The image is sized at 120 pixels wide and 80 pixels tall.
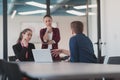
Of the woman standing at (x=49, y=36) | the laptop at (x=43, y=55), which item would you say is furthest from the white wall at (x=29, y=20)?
the laptop at (x=43, y=55)

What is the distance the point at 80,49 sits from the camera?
3.41 meters

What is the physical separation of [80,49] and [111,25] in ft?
11.7

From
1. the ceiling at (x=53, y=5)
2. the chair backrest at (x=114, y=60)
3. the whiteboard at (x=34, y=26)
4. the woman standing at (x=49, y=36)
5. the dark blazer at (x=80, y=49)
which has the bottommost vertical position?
the chair backrest at (x=114, y=60)

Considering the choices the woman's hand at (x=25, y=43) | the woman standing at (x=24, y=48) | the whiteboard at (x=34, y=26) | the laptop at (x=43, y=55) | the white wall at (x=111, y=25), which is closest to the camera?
the laptop at (x=43, y=55)

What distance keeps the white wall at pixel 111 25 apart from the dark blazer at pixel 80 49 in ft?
10.4

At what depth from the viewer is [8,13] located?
22.5ft

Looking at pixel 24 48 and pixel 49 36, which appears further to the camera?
pixel 49 36

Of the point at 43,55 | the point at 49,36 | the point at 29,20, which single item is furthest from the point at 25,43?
the point at 29,20

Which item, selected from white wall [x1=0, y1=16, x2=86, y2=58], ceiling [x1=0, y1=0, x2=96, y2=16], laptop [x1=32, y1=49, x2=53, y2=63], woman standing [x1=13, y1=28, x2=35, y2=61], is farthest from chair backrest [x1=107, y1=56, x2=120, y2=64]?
ceiling [x1=0, y1=0, x2=96, y2=16]

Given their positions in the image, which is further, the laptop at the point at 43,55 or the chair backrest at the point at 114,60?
the laptop at the point at 43,55

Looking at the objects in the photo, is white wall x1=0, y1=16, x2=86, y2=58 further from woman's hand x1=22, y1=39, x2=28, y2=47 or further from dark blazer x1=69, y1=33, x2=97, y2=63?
dark blazer x1=69, y1=33, x2=97, y2=63

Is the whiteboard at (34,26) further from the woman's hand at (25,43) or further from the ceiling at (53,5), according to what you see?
the woman's hand at (25,43)

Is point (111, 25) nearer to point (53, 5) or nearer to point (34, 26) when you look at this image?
point (53, 5)

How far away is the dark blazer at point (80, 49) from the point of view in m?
3.38
